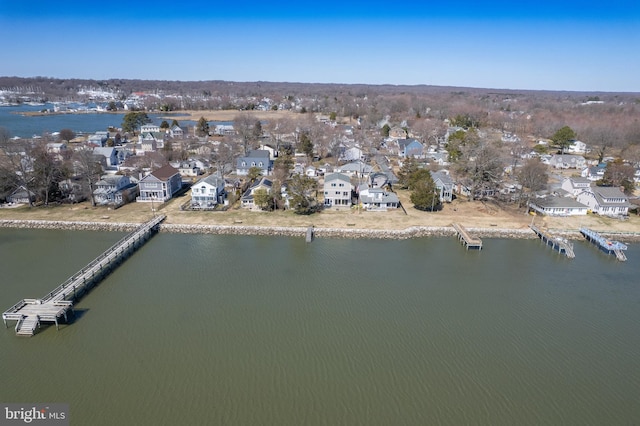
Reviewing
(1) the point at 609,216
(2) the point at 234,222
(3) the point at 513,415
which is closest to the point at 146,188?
(2) the point at 234,222

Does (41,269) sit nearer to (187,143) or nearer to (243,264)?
(243,264)

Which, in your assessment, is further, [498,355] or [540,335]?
[540,335]

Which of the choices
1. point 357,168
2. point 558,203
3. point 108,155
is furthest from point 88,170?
point 558,203

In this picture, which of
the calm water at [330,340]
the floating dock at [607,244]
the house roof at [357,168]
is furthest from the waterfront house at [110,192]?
the floating dock at [607,244]

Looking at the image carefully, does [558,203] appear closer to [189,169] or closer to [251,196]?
[251,196]

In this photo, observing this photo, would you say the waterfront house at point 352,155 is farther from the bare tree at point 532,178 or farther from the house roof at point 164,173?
the house roof at point 164,173

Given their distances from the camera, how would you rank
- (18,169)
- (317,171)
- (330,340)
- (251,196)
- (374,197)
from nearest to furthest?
(330,340) < (18,169) < (374,197) < (251,196) < (317,171)
